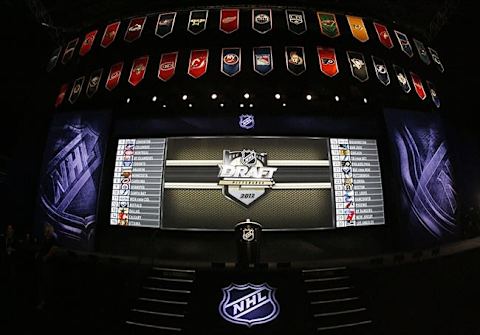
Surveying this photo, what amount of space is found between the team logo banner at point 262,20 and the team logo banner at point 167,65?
240 cm

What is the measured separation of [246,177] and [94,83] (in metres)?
5.47

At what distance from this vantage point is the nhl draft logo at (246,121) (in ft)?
26.9

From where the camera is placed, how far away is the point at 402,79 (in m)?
8.41

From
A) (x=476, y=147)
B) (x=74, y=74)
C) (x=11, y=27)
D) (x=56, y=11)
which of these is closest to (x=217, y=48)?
(x=74, y=74)

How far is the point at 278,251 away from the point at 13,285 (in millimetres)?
6063

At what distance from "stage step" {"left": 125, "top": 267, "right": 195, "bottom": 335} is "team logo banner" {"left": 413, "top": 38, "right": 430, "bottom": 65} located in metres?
9.37

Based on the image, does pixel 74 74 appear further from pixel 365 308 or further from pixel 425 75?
pixel 425 75

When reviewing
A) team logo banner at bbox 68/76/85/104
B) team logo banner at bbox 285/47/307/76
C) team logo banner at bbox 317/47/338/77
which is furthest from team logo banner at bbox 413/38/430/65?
team logo banner at bbox 68/76/85/104

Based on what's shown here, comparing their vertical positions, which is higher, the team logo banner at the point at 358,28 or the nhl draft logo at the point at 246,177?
the team logo banner at the point at 358,28

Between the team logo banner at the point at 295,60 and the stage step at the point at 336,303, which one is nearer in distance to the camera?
the stage step at the point at 336,303

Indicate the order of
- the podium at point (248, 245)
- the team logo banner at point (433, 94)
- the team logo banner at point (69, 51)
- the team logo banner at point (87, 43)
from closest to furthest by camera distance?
the podium at point (248, 245)
the team logo banner at point (87, 43)
the team logo banner at point (69, 51)
the team logo banner at point (433, 94)

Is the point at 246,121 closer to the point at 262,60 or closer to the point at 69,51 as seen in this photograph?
the point at 262,60

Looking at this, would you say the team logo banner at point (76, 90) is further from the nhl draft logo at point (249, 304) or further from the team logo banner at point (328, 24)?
the nhl draft logo at point (249, 304)

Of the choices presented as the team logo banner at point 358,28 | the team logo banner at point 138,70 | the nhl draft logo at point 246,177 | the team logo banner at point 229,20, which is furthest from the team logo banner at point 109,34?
the team logo banner at point 358,28
